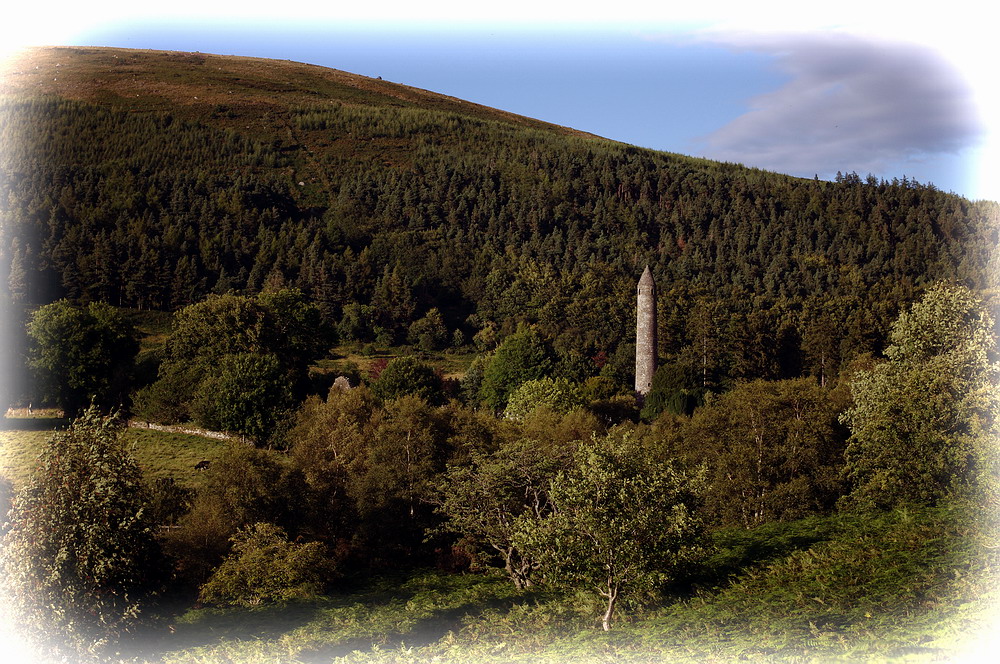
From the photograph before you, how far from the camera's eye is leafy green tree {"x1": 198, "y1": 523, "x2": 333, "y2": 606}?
3070 centimetres

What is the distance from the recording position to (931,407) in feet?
108

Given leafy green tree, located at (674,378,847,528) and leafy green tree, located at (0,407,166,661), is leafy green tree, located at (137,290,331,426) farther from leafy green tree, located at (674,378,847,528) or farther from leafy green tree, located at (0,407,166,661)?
leafy green tree, located at (0,407,166,661)

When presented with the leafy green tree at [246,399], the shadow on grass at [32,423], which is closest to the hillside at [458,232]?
the shadow on grass at [32,423]

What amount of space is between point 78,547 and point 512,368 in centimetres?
7023

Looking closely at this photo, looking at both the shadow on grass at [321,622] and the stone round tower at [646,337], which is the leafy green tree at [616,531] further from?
the stone round tower at [646,337]

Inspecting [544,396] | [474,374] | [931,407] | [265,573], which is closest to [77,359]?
[544,396]

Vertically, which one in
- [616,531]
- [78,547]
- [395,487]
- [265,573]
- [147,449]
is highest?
[616,531]

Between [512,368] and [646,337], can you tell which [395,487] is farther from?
[646,337]

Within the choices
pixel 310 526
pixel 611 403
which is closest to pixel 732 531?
pixel 310 526

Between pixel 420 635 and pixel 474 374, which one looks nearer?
pixel 420 635

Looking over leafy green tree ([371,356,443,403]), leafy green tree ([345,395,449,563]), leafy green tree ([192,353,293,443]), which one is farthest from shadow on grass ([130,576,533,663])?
leafy green tree ([371,356,443,403])

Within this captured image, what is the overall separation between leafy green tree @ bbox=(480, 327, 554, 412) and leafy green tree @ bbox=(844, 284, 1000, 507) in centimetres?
5268

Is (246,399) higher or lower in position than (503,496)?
lower

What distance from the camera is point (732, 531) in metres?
35.5
